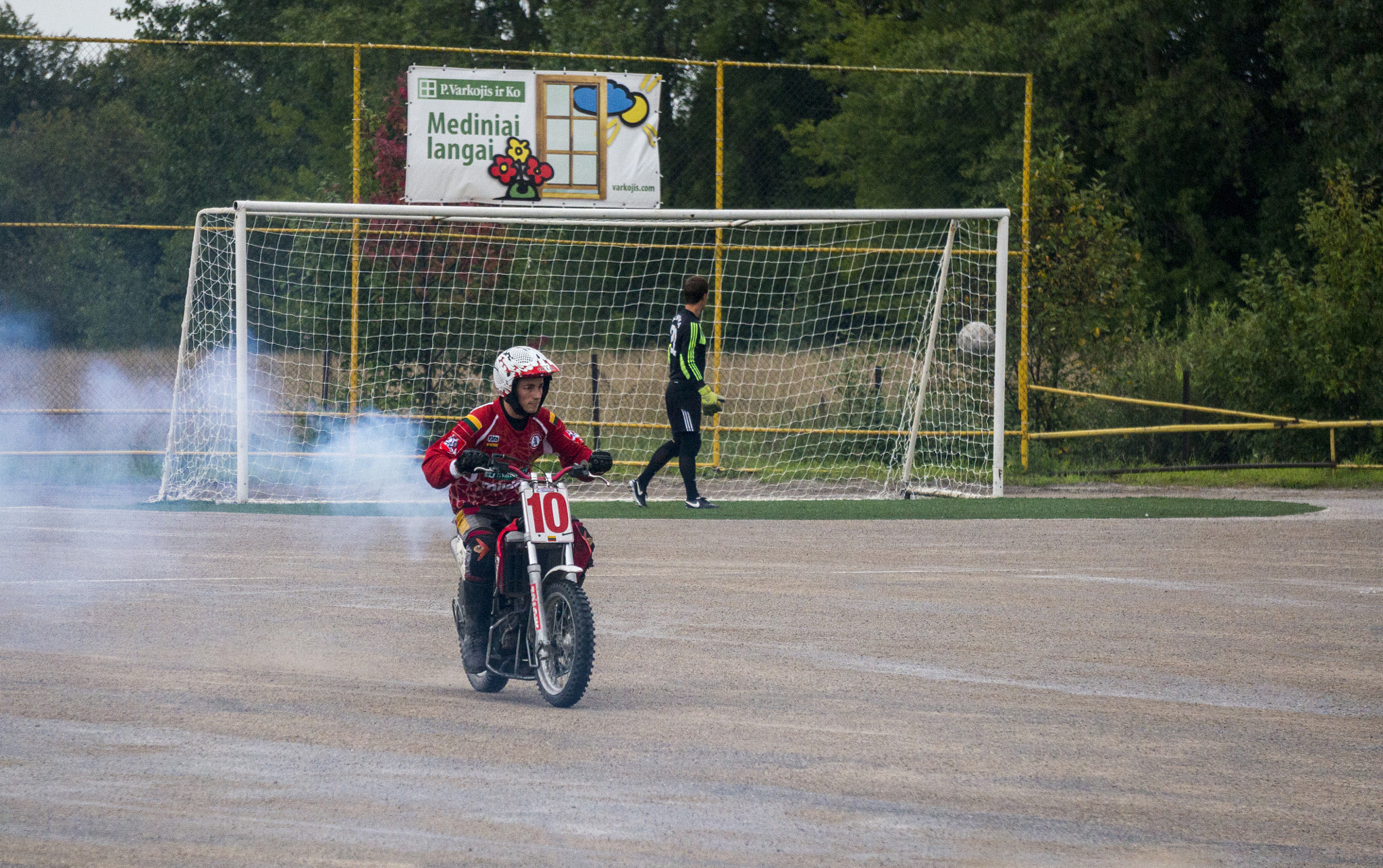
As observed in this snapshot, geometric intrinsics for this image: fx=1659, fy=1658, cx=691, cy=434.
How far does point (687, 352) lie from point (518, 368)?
7.75m

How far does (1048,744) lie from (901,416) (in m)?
12.3

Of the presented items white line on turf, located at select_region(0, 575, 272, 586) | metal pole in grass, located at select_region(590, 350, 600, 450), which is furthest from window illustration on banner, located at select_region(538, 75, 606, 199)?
white line on turf, located at select_region(0, 575, 272, 586)

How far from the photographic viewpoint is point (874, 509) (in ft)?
52.4

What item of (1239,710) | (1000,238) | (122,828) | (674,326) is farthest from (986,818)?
(1000,238)

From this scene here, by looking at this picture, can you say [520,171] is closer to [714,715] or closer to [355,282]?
[355,282]

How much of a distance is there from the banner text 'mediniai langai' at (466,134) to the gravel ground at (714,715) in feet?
21.1

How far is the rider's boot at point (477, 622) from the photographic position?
24.8 feet

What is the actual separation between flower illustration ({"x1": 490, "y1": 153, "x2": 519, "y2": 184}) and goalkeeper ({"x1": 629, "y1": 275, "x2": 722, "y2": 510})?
10.9 feet

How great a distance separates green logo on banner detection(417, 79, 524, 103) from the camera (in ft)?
57.6

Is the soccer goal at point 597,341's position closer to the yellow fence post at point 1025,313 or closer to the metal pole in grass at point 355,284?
the metal pole in grass at point 355,284

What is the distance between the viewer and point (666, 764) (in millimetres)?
6148

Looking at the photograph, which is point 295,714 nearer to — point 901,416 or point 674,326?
A: point 674,326

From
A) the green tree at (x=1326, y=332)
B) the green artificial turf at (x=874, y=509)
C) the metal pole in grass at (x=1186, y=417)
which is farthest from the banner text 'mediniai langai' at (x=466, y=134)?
the green tree at (x=1326, y=332)

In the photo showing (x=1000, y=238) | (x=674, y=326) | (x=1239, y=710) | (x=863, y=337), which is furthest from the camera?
(x=863, y=337)
